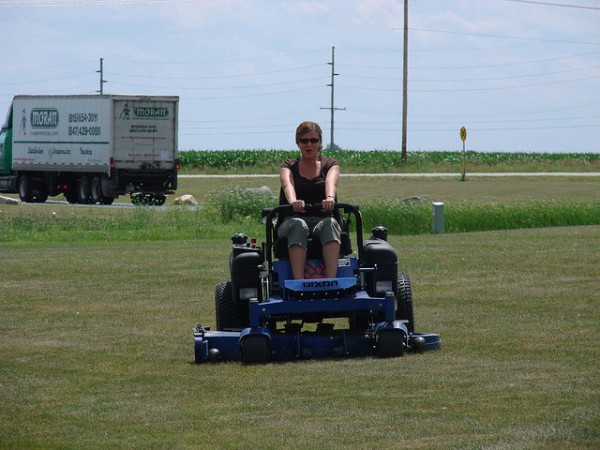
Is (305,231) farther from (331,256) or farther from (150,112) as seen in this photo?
(150,112)

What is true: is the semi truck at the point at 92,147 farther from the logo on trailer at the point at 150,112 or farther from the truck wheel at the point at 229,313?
the truck wheel at the point at 229,313

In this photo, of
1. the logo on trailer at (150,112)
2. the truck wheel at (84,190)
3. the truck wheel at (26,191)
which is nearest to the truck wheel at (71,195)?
the truck wheel at (84,190)

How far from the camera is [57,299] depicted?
16.4 metres

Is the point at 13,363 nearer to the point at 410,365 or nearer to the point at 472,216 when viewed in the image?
the point at 410,365

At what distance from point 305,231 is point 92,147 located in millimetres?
37299

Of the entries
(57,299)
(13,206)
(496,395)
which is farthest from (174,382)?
(13,206)

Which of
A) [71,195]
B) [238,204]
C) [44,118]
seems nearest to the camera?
[238,204]

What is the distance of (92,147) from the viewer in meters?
47.5

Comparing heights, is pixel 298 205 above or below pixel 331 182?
below

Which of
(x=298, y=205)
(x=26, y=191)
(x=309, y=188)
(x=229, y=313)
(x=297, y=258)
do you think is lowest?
(x=26, y=191)

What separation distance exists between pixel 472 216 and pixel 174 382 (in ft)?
78.4

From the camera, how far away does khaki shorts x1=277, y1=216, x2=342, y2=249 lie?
11000 millimetres

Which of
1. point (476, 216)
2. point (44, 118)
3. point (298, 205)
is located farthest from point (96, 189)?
point (298, 205)

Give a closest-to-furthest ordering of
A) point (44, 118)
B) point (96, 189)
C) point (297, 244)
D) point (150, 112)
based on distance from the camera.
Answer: point (297, 244)
point (150, 112)
point (96, 189)
point (44, 118)
